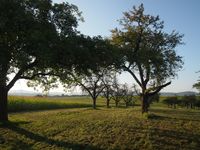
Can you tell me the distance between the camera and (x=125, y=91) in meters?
84.9

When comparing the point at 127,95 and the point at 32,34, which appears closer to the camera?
the point at 32,34

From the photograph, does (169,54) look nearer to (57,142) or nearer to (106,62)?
(106,62)

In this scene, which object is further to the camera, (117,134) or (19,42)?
(19,42)

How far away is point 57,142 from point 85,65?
8360 millimetres

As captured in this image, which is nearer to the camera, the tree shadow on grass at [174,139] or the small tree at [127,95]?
the tree shadow on grass at [174,139]

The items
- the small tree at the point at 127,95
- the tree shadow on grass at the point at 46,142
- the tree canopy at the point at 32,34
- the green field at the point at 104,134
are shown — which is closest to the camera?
the tree shadow on grass at the point at 46,142

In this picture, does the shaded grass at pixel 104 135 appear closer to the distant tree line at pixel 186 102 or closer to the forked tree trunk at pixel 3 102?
the forked tree trunk at pixel 3 102

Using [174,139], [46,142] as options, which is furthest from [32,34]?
[174,139]

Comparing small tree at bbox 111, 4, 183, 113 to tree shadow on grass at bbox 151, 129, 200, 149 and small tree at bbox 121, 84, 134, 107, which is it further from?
small tree at bbox 121, 84, 134, 107

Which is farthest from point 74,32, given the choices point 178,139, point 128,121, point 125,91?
point 125,91

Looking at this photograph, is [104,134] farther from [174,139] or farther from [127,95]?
[127,95]

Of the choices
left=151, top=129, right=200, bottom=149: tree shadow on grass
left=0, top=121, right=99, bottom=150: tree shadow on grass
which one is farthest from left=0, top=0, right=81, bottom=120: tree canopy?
left=151, top=129, right=200, bottom=149: tree shadow on grass

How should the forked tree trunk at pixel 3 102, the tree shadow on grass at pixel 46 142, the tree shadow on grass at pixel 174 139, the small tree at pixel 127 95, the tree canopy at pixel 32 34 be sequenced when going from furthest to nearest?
the small tree at pixel 127 95, the forked tree trunk at pixel 3 102, the tree canopy at pixel 32 34, the tree shadow on grass at pixel 46 142, the tree shadow on grass at pixel 174 139

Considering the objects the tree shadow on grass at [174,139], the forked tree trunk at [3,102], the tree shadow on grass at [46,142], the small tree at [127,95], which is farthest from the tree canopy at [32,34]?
the small tree at [127,95]
